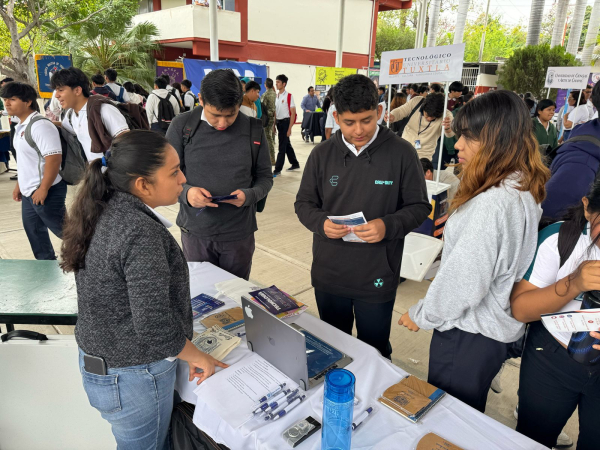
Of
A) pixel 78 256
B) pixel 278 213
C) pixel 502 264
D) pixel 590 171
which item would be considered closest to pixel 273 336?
pixel 78 256

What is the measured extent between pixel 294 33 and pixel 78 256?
1817 cm

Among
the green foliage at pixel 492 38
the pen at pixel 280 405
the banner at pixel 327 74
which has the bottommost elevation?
the pen at pixel 280 405

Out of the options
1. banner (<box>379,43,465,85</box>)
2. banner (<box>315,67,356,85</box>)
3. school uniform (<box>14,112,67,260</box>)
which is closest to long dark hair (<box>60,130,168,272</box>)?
school uniform (<box>14,112,67,260</box>)

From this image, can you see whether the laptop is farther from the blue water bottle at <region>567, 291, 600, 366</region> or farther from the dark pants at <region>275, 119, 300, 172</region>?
the dark pants at <region>275, 119, 300, 172</region>

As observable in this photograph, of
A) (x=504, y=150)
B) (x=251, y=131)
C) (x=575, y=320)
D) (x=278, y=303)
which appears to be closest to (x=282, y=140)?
(x=251, y=131)

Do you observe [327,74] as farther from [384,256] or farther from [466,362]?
[466,362]

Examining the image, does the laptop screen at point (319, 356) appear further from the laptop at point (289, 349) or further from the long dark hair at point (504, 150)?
the long dark hair at point (504, 150)

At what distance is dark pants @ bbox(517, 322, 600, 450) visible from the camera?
4.09 feet

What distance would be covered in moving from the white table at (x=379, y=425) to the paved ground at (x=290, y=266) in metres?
0.91

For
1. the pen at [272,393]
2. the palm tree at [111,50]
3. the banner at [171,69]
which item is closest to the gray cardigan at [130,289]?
the pen at [272,393]

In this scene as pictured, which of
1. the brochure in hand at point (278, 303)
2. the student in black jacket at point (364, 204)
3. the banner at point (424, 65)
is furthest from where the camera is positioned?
the banner at point (424, 65)

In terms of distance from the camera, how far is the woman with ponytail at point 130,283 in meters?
1.12

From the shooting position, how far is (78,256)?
Answer: 1173 millimetres

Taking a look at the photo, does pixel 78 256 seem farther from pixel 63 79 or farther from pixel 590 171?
pixel 63 79
